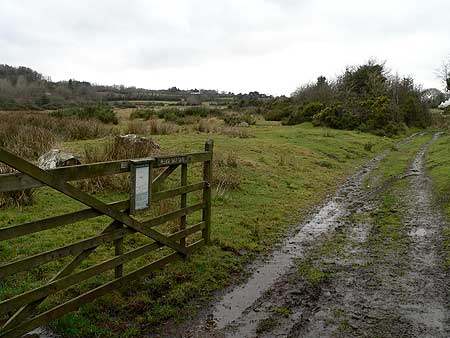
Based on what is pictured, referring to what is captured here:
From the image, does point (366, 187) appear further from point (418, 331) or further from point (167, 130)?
point (167, 130)

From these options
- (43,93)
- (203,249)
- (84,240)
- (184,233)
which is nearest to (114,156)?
(203,249)

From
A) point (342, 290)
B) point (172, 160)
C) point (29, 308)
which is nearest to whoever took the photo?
point (29, 308)

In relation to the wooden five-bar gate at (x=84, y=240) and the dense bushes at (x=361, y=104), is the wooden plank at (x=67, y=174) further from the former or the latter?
the dense bushes at (x=361, y=104)

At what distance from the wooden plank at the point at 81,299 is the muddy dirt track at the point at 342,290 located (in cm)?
118

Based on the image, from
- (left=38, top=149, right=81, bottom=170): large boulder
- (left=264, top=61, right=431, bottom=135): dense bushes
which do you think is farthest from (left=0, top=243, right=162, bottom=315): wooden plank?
(left=264, top=61, right=431, bottom=135): dense bushes

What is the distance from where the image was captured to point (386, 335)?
4.84 metres

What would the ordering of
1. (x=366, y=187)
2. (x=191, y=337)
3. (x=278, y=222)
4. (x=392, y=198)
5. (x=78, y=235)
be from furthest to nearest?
(x=366, y=187), (x=392, y=198), (x=278, y=222), (x=78, y=235), (x=191, y=337)

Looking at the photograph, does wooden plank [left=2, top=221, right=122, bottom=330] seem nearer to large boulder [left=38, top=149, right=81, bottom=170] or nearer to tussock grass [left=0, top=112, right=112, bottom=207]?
tussock grass [left=0, top=112, right=112, bottom=207]

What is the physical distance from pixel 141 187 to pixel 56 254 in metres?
1.53

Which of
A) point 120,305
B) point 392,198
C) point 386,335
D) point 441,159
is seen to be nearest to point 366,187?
point 392,198

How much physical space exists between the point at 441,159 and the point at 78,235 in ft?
65.0

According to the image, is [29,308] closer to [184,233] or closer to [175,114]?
[184,233]

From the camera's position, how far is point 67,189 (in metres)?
4.56

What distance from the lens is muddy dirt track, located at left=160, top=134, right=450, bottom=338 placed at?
5.01 m
